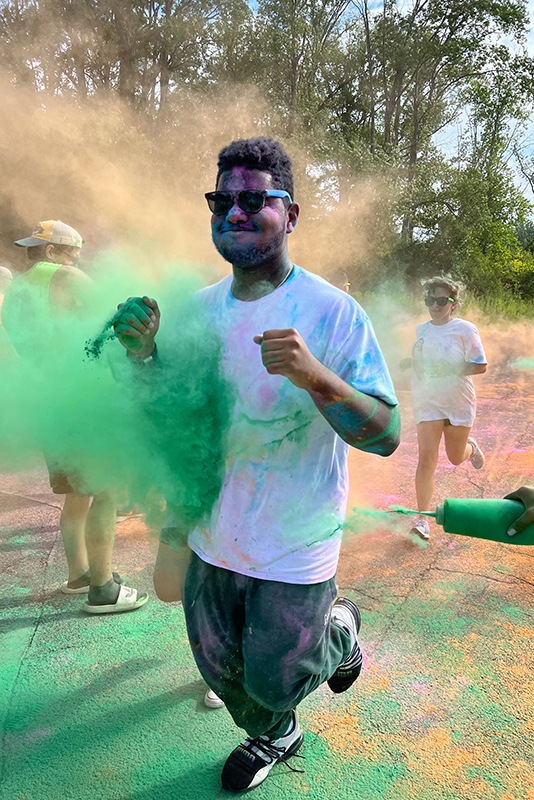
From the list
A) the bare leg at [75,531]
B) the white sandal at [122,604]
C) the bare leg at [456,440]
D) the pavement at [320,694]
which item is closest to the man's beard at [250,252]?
the pavement at [320,694]

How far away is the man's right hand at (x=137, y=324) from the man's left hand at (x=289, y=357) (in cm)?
41

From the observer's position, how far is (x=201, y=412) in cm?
179

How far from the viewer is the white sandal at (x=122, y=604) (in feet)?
9.73

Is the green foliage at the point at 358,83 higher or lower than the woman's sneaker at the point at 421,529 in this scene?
higher

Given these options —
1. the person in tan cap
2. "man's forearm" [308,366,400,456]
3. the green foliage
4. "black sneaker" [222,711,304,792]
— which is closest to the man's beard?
"man's forearm" [308,366,400,456]

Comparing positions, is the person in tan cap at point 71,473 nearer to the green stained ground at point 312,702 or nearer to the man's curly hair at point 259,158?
the green stained ground at point 312,702

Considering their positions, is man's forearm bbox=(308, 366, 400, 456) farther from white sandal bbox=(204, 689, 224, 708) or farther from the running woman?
the running woman

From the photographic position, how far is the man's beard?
172 cm

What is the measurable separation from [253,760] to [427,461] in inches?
102

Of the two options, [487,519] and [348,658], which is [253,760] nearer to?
[348,658]

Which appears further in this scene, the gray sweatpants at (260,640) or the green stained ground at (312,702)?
the green stained ground at (312,702)

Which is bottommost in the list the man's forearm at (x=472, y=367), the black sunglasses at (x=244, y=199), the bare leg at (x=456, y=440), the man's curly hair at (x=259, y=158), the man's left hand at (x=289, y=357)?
the bare leg at (x=456, y=440)

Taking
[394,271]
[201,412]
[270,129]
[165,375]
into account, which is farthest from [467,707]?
[394,271]

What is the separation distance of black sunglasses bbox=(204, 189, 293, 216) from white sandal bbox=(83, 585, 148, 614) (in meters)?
2.09
